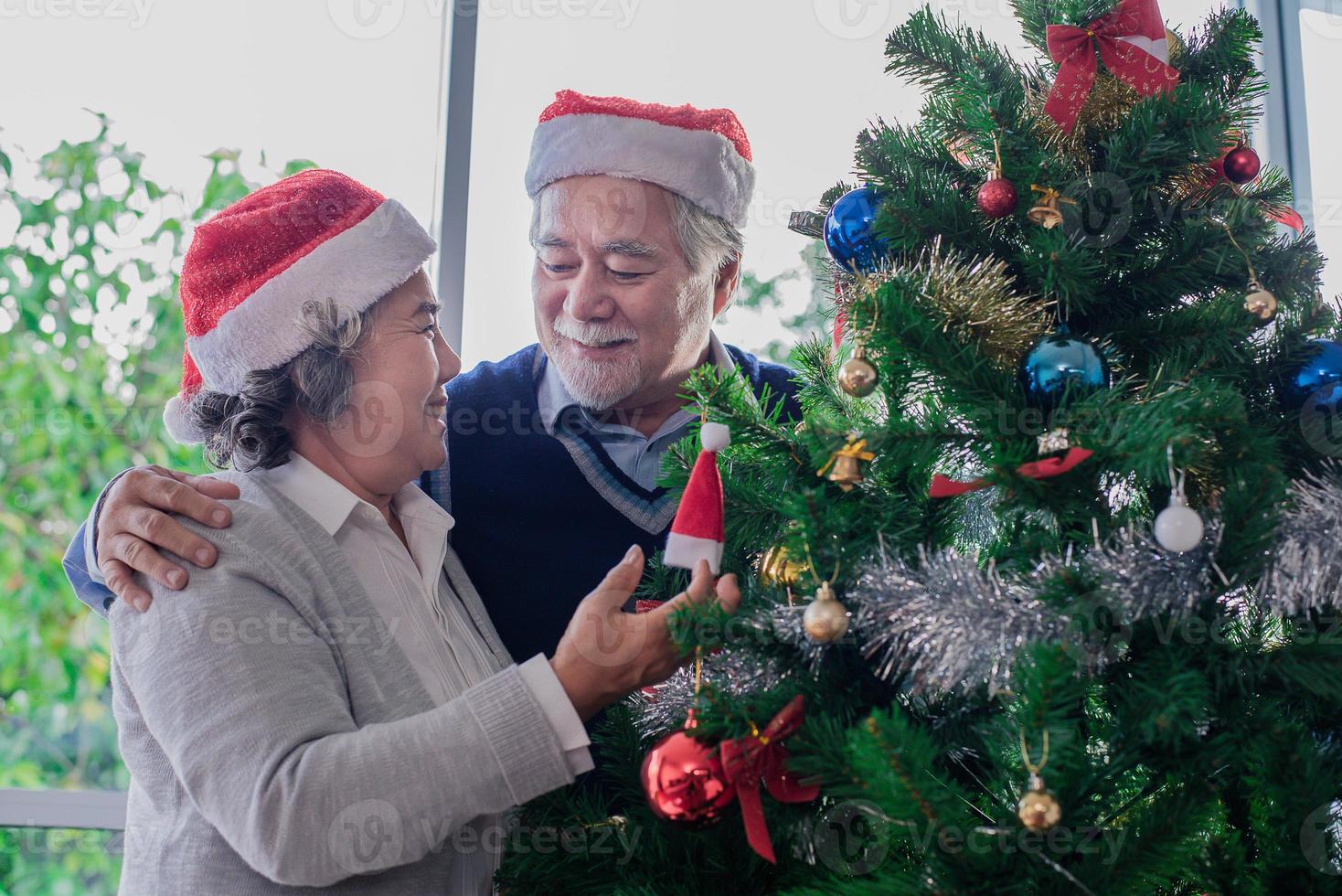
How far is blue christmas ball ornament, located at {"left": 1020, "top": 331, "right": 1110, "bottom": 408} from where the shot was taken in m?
0.80

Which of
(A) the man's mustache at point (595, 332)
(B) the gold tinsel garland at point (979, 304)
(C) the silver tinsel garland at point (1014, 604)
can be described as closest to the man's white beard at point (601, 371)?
(A) the man's mustache at point (595, 332)

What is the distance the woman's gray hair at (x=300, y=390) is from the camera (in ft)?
3.83

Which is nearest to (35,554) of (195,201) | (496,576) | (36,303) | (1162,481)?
(36,303)

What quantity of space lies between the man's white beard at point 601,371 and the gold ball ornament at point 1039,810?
37.7 inches

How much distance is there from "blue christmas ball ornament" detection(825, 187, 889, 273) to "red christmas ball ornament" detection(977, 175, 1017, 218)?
0.10 meters

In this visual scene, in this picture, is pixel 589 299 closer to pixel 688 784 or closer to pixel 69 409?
pixel 688 784

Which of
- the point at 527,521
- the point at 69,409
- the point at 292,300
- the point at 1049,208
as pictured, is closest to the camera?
the point at 1049,208

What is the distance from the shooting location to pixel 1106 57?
3.15ft

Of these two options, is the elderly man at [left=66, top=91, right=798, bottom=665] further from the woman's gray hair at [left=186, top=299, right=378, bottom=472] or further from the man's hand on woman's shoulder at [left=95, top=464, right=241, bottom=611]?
the man's hand on woman's shoulder at [left=95, top=464, right=241, bottom=611]

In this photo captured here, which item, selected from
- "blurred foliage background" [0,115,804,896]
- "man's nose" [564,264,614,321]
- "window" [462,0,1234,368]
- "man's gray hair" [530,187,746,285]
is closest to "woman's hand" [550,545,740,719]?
"man's nose" [564,264,614,321]

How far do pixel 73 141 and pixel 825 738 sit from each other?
76.8 inches

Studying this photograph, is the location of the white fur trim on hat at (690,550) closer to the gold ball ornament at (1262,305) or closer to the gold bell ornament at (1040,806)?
the gold bell ornament at (1040,806)

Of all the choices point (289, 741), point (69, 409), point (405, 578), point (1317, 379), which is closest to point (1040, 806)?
point (1317, 379)

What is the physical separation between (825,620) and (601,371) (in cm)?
80
